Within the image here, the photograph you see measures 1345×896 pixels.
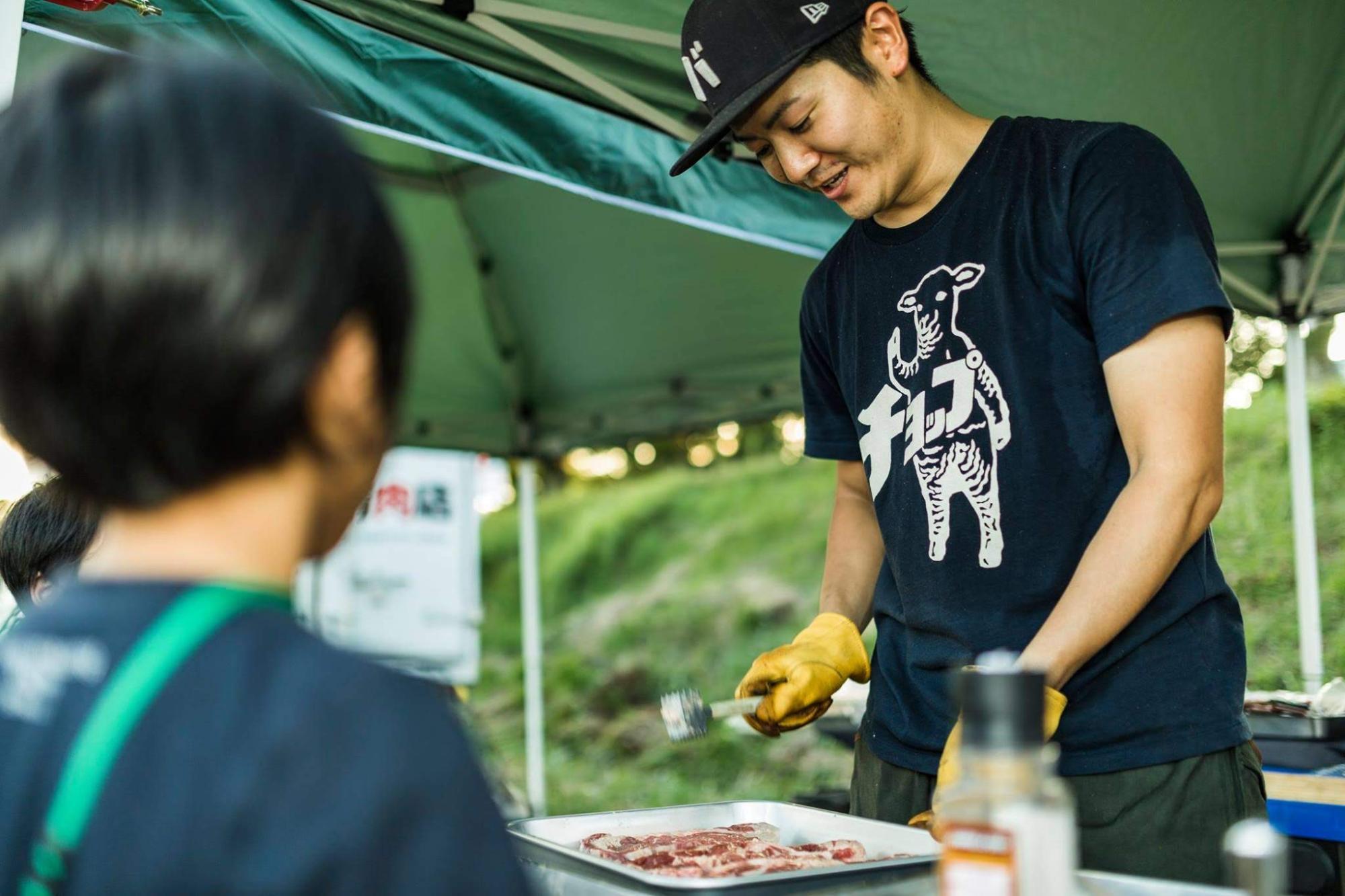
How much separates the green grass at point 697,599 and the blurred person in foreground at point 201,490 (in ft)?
25.2

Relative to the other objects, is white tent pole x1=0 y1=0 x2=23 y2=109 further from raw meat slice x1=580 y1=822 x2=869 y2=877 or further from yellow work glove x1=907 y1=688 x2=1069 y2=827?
yellow work glove x1=907 y1=688 x2=1069 y2=827

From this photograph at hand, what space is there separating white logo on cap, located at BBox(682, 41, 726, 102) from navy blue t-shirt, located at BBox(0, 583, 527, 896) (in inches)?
49.0

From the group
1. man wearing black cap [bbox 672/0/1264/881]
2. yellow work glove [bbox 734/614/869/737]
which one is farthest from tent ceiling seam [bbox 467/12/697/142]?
yellow work glove [bbox 734/614/869/737]

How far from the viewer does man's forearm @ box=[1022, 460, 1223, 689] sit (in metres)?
1.24

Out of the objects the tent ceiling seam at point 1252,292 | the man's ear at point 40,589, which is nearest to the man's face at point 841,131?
the man's ear at point 40,589

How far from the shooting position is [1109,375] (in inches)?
52.8

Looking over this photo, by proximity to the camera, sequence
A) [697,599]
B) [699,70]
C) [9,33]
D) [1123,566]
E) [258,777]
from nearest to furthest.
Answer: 1. [258,777]
2. [1123,566]
3. [9,33]
4. [699,70]
5. [697,599]

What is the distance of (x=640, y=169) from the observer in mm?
3154

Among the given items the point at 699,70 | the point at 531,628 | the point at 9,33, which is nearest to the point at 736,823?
the point at 699,70

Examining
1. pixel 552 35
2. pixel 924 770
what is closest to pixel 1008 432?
pixel 924 770

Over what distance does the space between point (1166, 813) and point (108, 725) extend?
114 centimetres

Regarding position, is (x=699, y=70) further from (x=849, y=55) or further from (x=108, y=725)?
(x=108, y=725)

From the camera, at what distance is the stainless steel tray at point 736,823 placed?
0.94 meters

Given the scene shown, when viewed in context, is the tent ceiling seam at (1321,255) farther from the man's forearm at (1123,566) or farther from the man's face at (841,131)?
the man's forearm at (1123,566)
